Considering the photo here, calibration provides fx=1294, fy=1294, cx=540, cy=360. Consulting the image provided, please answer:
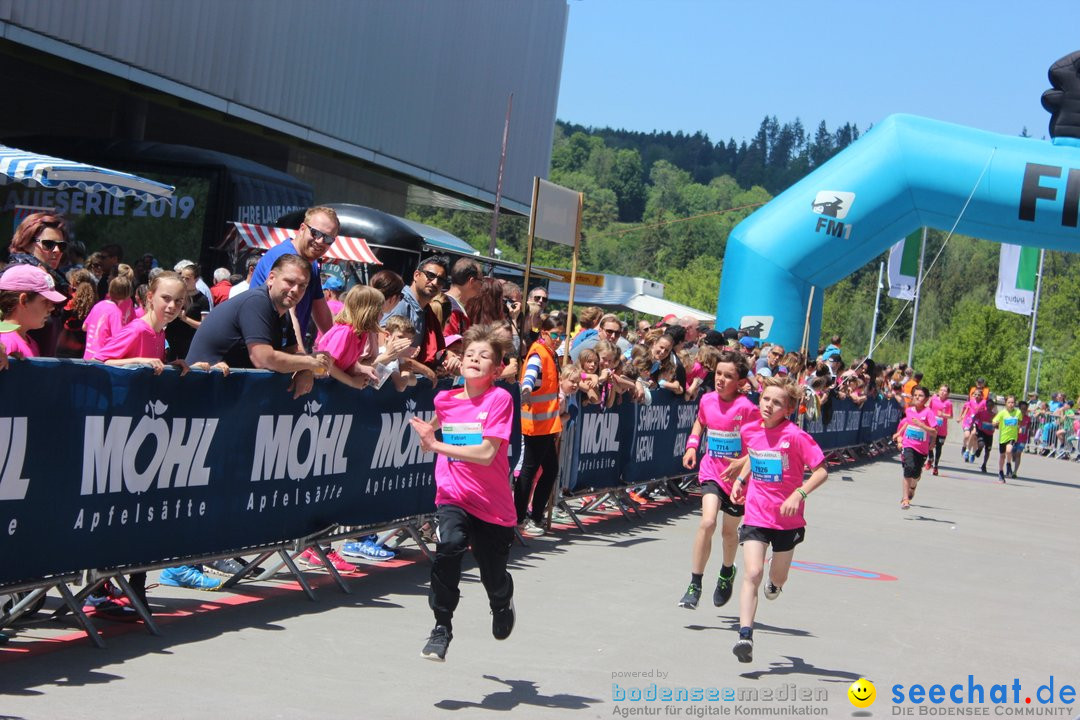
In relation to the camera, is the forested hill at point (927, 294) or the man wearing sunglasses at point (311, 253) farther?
the forested hill at point (927, 294)

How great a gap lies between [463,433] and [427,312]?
3837 mm

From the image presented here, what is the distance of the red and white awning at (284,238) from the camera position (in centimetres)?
1783

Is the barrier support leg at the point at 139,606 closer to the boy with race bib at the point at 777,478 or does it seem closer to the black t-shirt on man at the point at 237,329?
the black t-shirt on man at the point at 237,329

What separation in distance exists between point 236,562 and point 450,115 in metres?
25.3

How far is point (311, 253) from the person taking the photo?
819 cm

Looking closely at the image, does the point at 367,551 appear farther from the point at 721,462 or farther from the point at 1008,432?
the point at 1008,432

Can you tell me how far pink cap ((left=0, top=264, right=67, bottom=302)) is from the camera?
6133 millimetres

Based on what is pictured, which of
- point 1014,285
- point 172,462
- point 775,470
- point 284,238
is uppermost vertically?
point 1014,285

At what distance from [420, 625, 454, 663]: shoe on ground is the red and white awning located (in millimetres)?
11495

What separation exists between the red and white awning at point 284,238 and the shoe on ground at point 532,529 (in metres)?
6.77

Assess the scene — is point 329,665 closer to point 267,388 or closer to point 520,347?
point 267,388

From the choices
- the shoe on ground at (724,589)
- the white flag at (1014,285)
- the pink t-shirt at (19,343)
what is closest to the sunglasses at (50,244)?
the pink t-shirt at (19,343)

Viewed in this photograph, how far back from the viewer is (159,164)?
18609 mm

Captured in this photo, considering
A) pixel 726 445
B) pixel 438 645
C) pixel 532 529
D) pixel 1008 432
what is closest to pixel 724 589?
pixel 726 445
